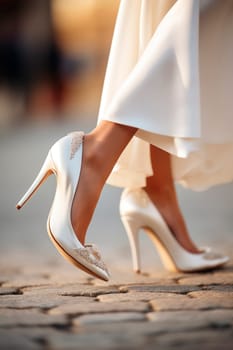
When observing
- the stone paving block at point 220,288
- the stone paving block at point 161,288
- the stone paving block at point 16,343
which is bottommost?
the stone paving block at point 220,288

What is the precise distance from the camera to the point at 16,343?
4.77 ft

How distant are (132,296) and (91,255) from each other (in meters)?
0.16

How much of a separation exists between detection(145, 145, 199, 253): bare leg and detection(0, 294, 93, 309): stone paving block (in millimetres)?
611

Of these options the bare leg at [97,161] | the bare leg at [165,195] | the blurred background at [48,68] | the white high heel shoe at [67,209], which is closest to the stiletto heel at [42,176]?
the white high heel shoe at [67,209]

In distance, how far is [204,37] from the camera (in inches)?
88.2

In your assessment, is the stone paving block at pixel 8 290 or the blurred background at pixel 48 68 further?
the blurred background at pixel 48 68

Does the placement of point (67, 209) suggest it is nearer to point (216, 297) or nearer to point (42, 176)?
point (42, 176)

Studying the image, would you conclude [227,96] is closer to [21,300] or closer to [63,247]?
[63,247]

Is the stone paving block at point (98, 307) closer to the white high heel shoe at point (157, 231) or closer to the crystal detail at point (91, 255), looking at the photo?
the crystal detail at point (91, 255)

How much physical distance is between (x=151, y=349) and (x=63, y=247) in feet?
2.01

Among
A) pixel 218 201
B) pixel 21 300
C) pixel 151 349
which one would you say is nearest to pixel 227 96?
pixel 21 300

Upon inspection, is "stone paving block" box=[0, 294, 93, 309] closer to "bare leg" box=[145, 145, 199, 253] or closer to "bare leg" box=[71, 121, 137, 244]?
"bare leg" box=[71, 121, 137, 244]

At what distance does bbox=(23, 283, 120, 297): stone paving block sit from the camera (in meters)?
2.06

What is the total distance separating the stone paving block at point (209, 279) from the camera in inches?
87.6
